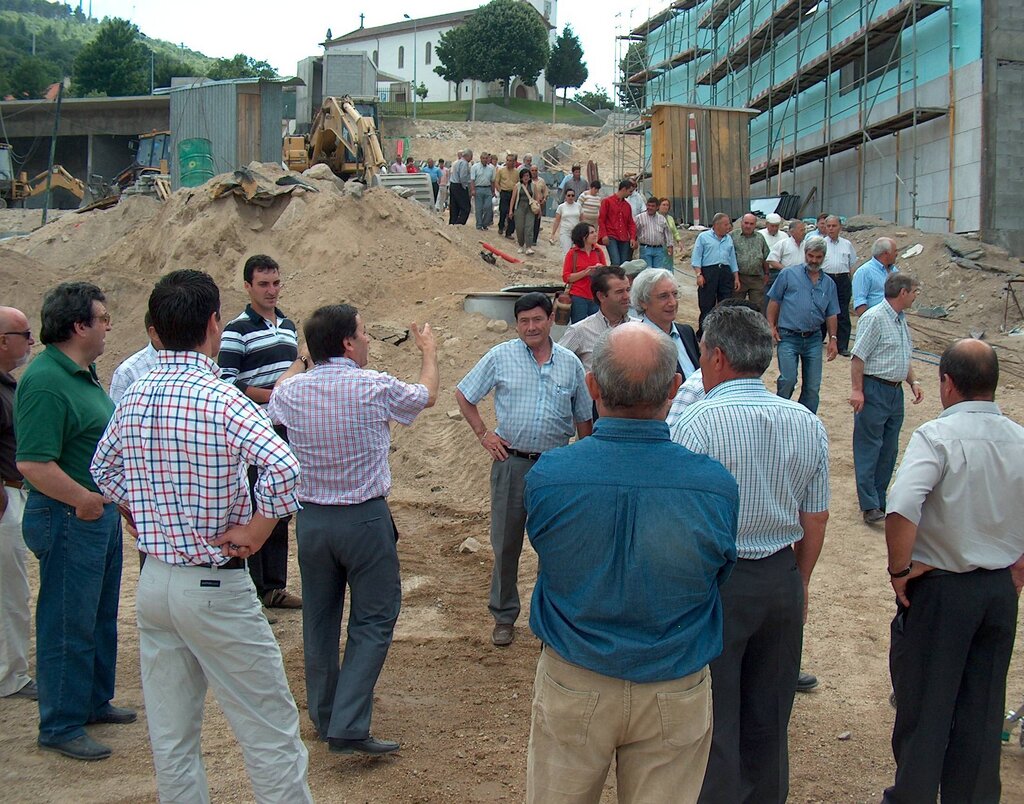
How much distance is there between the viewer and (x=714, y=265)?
1123cm

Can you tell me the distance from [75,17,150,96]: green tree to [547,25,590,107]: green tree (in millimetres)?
29182

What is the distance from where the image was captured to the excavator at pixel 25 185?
3834 centimetres

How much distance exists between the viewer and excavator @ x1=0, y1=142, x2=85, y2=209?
126 feet

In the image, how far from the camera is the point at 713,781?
11.0 feet

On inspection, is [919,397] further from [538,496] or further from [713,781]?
[538,496]

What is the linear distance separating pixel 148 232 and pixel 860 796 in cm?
1661

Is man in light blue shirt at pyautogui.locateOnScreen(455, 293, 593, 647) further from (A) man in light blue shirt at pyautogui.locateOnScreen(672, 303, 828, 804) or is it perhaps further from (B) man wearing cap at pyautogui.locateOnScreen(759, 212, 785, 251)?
(B) man wearing cap at pyautogui.locateOnScreen(759, 212, 785, 251)

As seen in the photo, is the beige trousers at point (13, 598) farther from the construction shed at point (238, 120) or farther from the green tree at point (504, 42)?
the green tree at point (504, 42)

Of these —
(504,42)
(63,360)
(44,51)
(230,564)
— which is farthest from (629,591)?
(44,51)

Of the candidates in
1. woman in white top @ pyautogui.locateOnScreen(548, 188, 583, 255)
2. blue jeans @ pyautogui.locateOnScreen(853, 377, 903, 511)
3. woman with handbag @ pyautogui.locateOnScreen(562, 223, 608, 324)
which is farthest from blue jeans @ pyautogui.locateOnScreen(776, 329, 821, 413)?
woman in white top @ pyautogui.locateOnScreen(548, 188, 583, 255)

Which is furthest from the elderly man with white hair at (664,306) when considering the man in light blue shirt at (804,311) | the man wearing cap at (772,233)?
the man wearing cap at (772,233)

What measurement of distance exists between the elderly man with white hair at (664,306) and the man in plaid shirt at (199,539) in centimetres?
266

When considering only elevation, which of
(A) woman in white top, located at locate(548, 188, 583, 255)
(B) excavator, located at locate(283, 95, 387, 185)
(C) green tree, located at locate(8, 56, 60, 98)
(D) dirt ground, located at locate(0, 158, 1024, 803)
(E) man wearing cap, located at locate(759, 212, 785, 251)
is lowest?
(D) dirt ground, located at locate(0, 158, 1024, 803)

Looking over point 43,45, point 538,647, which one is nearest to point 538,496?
point 538,647
